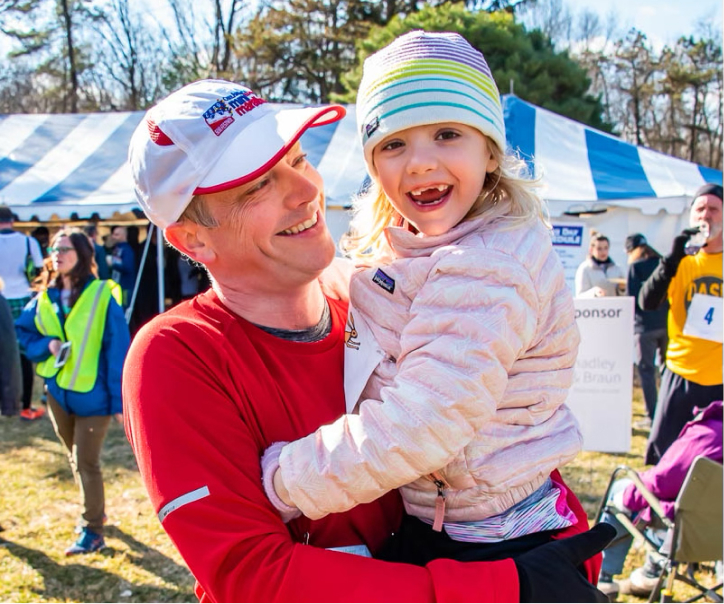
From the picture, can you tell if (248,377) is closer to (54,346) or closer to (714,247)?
(54,346)

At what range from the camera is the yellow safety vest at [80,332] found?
4.40 meters

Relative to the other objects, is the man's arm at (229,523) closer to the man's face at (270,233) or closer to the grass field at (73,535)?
the man's face at (270,233)

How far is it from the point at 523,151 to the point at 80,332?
17.6 ft

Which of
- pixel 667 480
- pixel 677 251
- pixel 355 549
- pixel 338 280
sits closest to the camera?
pixel 355 549

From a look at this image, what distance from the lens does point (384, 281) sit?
1396 millimetres

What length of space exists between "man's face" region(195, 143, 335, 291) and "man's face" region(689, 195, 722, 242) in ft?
12.6

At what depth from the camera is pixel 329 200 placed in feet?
26.1

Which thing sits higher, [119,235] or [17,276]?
[119,235]

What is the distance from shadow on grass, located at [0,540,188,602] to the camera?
13.1 ft

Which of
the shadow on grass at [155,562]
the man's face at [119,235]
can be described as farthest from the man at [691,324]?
the man's face at [119,235]

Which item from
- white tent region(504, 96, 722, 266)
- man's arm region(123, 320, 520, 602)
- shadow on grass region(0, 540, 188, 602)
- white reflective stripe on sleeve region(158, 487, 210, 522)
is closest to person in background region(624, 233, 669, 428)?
white tent region(504, 96, 722, 266)

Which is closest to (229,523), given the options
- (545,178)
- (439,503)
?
(439,503)

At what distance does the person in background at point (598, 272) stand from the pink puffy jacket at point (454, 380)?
6.02m

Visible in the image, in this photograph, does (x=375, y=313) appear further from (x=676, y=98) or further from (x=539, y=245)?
(x=676, y=98)
